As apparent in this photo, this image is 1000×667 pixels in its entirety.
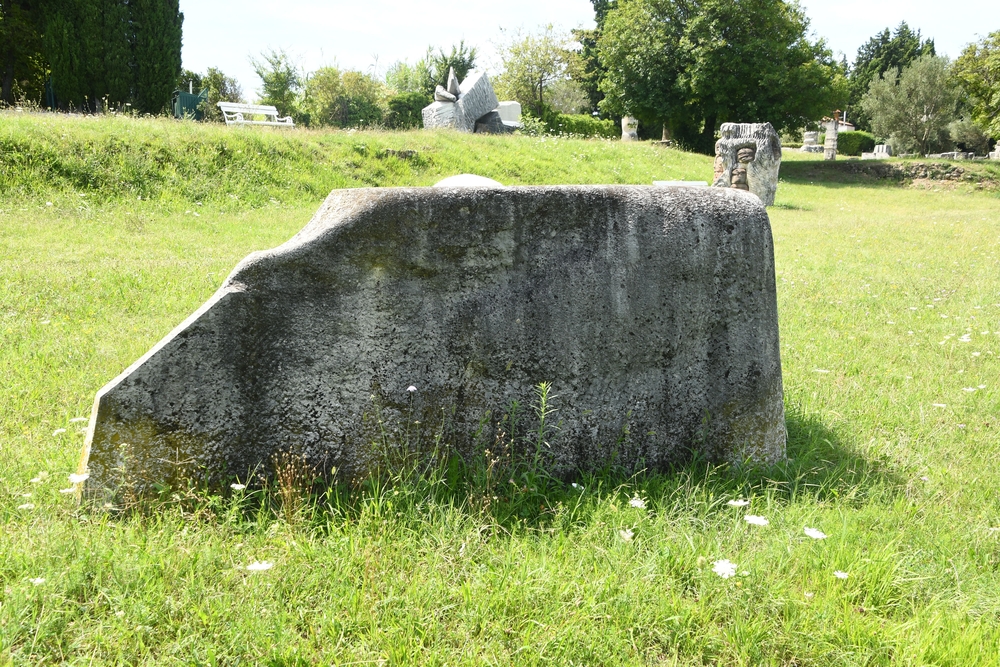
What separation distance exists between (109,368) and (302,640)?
122 inches

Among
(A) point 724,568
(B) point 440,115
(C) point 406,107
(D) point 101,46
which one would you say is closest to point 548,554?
(A) point 724,568

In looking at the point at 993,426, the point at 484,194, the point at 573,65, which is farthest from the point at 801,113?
the point at 484,194

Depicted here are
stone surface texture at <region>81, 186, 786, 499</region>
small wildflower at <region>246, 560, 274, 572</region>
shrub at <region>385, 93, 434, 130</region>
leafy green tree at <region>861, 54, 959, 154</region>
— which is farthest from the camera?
leafy green tree at <region>861, 54, 959, 154</region>

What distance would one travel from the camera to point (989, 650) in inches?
82.0

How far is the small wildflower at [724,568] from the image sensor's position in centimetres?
226

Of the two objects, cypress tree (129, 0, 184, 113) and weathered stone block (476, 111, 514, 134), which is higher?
cypress tree (129, 0, 184, 113)

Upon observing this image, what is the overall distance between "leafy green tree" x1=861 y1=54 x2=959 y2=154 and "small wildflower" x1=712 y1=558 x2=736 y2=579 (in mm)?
42615

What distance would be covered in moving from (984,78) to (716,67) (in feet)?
32.4

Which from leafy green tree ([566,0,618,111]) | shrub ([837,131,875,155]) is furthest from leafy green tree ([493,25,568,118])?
shrub ([837,131,875,155])

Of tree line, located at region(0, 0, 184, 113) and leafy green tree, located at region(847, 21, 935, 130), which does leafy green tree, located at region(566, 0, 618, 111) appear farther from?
tree line, located at region(0, 0, 184, 113)

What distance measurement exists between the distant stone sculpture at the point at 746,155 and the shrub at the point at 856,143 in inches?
1186

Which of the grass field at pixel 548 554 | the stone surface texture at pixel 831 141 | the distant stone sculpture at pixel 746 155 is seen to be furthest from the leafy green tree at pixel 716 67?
the grass field at pixel 548 554

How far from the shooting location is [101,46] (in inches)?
808

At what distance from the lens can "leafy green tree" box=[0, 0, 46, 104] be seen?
22231 mm
